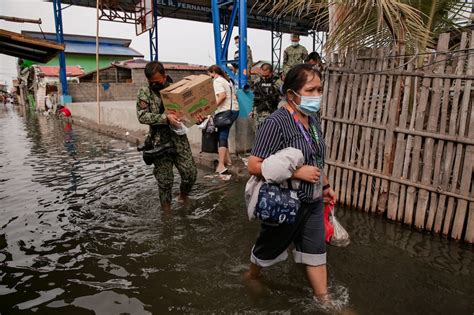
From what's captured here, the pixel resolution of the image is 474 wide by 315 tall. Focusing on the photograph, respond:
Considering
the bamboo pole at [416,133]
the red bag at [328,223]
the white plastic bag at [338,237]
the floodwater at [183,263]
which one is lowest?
the floodwater at [183,263]

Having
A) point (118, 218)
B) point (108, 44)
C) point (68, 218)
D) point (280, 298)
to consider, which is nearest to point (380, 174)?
point (280, 298)

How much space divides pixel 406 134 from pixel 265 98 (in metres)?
3.38

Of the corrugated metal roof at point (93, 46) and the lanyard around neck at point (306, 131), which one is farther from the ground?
the corrugated metal roof at point (93, 46)

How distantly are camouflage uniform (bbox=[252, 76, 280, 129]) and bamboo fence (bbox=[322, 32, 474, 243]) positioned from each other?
209 centimetres

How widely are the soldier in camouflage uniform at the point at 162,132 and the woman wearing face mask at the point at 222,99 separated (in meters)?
1.76

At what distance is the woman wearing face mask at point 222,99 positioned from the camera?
616cm

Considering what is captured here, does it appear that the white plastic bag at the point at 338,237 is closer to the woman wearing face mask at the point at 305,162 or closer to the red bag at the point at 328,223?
the red bag at the point at 328,223

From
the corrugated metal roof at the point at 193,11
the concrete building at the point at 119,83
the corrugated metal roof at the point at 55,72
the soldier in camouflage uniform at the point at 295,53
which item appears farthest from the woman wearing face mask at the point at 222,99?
the corrugated metal roof at the point at 55,72

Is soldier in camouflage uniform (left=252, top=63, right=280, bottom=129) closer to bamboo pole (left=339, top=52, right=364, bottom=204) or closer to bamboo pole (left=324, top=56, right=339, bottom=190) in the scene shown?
bamboo pole (left=324, top=56, right=339, bottom=190)

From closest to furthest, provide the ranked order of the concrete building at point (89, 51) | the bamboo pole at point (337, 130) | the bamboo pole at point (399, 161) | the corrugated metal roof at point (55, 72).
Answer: the bamboo pole at point (399, 161) → the bamboo pole at point (337, 130) → the corrugated metal roof at point (55, 72) → the concrete building at point (89, 51)

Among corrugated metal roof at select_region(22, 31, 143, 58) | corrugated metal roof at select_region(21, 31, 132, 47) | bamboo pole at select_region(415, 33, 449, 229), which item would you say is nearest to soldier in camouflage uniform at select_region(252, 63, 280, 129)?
bamboo pole at select_region(415, 33, 449, 229)

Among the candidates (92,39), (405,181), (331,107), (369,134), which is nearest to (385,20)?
(331,107)

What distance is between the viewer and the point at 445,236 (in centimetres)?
378

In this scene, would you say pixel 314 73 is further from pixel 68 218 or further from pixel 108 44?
pixel 108 44
